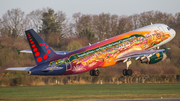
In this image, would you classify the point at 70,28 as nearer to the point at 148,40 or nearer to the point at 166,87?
the point at 166,87

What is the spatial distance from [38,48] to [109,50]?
1045cm

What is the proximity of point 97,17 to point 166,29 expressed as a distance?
8925cm

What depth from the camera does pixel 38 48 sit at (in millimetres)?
49156

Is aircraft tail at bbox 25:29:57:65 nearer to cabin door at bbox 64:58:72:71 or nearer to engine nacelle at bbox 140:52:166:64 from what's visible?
cabin door at bbox 64:58:72:71

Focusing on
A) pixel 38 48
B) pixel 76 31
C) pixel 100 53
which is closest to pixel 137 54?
pixel 100 53

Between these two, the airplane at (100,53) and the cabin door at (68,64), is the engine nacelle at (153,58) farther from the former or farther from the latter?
the cabin door at (68,64)

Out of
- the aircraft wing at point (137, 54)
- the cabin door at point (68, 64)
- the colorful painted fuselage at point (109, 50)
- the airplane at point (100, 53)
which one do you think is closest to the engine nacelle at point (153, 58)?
the airplane at point (100, 53)

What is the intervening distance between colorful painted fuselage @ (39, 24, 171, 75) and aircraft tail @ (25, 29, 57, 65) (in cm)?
109

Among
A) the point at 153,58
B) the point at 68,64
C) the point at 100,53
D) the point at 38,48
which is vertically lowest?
the point at 68,64

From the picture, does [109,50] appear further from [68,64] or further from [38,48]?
[38,48]

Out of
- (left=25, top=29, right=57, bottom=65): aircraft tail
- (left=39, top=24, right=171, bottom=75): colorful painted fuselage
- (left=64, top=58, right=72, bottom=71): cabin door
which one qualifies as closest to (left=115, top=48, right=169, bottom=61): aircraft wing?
(left=39, top=24, right=171, bottom=75): colorful painted fuselage

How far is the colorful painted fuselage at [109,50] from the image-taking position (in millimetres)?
50438

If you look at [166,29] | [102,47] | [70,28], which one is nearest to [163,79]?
[70,28]

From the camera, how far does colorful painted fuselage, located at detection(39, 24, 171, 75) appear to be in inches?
1986
